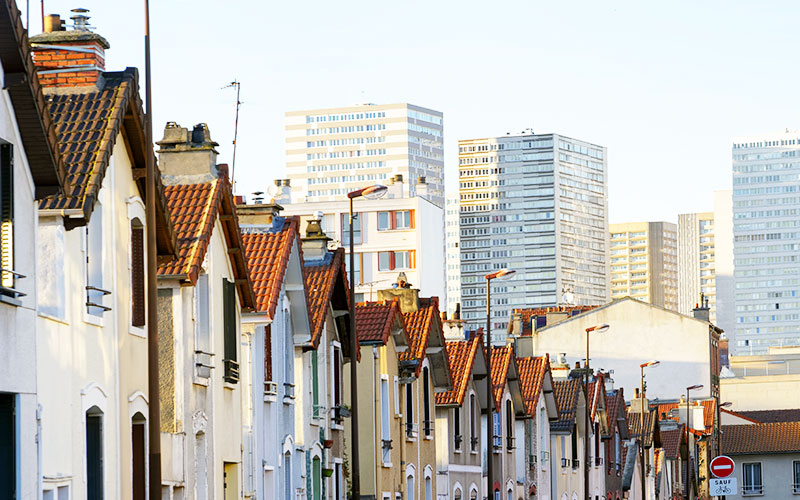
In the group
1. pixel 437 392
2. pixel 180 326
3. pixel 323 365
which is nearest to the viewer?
pixel 180 326

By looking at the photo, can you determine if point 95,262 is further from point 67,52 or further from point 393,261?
point 393,261

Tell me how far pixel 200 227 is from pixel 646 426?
60.3 meters

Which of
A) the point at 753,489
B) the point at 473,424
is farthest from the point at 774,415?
the point at 473,424

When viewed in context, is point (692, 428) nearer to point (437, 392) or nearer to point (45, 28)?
point (437, 392)

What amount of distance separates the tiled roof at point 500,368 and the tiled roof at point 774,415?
68287 mm

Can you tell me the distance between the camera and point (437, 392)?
160ft

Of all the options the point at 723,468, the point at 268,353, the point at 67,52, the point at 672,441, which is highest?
the point at 67,52

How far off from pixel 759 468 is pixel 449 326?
170ft

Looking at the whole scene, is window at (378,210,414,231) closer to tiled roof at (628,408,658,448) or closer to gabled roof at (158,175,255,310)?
tiled roof at (628,408,658,448)

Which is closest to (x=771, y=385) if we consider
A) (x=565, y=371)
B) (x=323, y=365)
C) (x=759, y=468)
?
(x=759, y=468)

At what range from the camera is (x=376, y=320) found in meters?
41.9

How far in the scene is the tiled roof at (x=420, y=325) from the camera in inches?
1774

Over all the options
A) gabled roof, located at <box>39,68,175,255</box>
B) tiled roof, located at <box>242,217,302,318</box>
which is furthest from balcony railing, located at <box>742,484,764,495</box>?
gabled roof, located at <box>39,68,175,255</box>

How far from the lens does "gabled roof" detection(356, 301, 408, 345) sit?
135 feet
